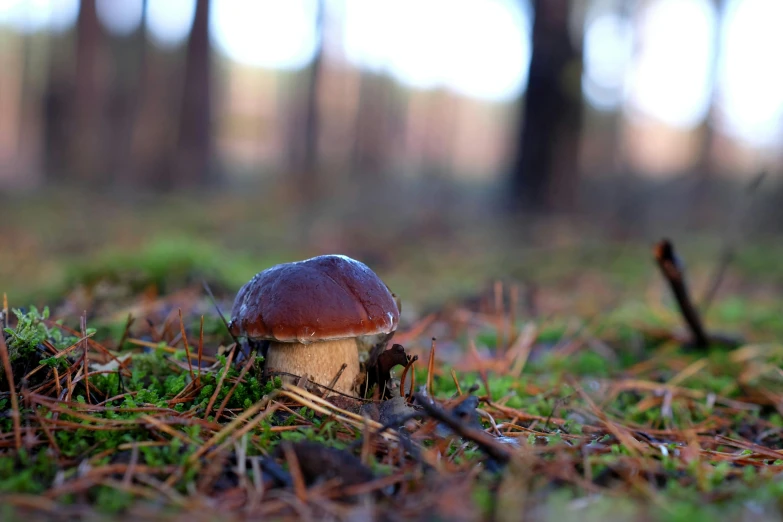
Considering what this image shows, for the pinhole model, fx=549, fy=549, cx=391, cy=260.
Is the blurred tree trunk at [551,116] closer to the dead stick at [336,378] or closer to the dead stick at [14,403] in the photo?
the dead stick at [336,378]

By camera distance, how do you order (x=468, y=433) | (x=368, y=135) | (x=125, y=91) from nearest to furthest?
(x=468, y=433), (x=125, y=91), (x=368, y=135)

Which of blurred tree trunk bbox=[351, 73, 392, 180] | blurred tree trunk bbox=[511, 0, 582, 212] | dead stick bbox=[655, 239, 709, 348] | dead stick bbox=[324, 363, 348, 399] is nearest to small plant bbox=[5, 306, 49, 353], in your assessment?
Answer: dead stick bbox=[324, 363, 348, 399]

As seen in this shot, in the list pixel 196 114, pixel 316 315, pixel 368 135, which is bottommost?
pixel 316 315

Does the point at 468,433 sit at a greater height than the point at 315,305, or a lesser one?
lesser

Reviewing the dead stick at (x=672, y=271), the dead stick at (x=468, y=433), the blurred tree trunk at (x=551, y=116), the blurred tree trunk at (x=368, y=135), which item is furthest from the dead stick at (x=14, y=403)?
the blurred tree trunk at (x=368, y=135)

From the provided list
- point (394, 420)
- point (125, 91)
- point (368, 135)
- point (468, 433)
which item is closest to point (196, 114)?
point (125, 91)

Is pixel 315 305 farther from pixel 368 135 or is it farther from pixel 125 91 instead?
pixel 368 135

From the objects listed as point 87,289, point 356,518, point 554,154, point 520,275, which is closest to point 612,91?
point 554,154
